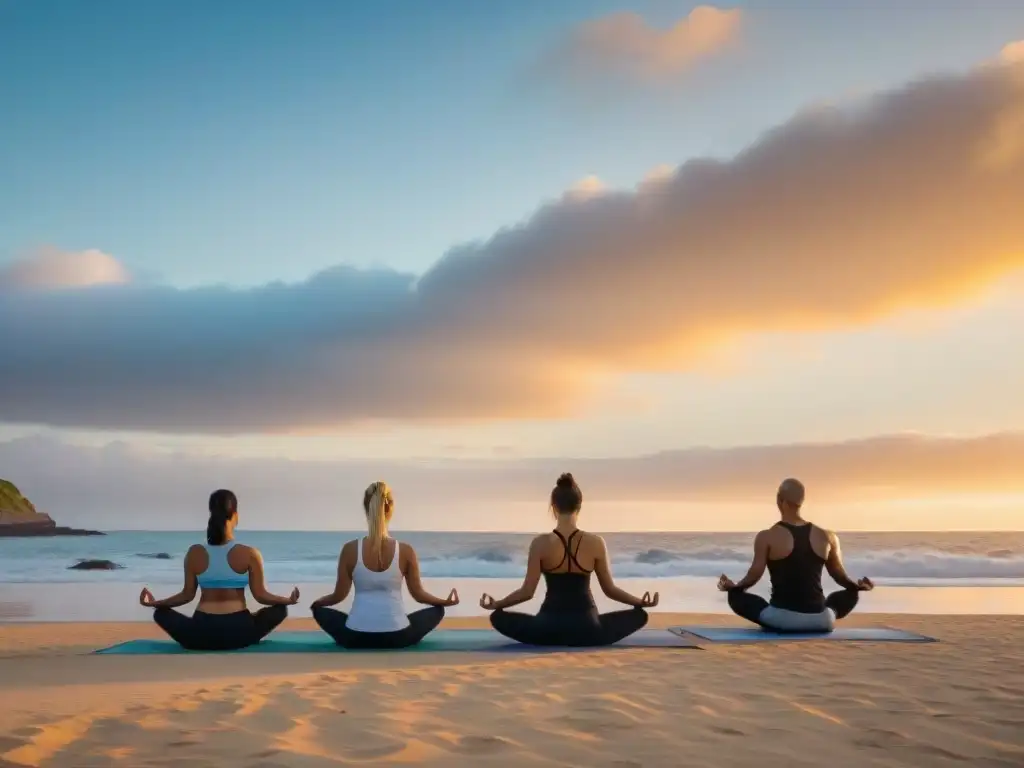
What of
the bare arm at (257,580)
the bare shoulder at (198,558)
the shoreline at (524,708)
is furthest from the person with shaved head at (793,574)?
the bare shoulder at (198,558)

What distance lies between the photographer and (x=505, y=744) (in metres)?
4.01

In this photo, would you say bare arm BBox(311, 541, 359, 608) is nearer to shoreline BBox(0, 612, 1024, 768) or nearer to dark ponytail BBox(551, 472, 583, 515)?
shoreline BBox(0, 612, 1024, 768)

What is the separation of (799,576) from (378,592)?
3418 millimetres

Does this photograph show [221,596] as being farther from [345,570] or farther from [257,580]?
[345,570]

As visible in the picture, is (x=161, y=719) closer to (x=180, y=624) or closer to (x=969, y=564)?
(x=180, y=624)

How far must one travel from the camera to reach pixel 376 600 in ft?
23.6

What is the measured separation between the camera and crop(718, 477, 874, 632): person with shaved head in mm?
7648

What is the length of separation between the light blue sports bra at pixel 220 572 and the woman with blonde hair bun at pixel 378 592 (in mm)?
632

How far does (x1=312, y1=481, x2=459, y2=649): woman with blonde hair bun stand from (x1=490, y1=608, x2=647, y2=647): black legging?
1.90 ft

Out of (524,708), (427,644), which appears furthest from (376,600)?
(524,708)

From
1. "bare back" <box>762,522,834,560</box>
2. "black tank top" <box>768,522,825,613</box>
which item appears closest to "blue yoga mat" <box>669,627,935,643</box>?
"black tank top" <box>768,522,825,613</box>

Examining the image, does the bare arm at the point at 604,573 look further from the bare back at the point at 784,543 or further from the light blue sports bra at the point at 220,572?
the light blue sports bra at the point at 220,572

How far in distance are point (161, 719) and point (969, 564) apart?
26.0 meters

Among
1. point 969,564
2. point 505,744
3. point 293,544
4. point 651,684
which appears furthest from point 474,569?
point 293,544
